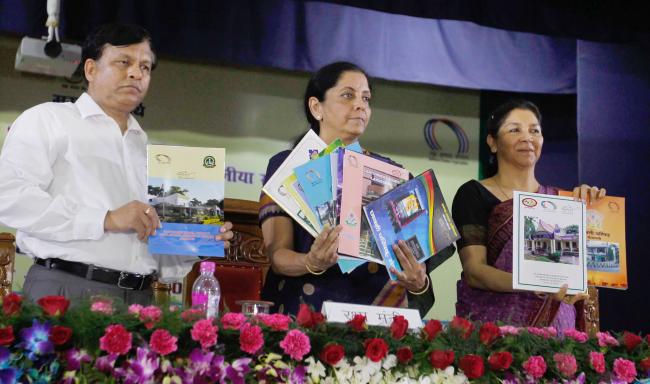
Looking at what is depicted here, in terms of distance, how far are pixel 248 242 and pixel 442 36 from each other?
112 inches

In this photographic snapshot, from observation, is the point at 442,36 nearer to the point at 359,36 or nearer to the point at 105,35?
the point at 359,36

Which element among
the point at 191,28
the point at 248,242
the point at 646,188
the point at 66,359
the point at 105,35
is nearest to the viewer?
the point at 66,359

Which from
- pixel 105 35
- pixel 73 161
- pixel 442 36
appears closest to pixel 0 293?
pixel 73 161

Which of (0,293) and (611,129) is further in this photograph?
(611,129)

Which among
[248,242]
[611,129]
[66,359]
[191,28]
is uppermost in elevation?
[191,28]

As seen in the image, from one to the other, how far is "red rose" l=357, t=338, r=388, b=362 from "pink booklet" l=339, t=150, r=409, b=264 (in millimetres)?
463

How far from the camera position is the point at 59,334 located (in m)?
1.59

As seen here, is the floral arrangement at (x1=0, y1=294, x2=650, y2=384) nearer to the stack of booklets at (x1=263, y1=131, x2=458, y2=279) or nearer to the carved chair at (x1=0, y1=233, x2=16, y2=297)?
the stack of booklets at (x1=263, y1=131, x2=458, y2=279)

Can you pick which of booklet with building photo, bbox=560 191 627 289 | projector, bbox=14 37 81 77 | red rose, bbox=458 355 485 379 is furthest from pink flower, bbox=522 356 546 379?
projector, bbox=14 37 81 77

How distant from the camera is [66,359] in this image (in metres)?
1.60

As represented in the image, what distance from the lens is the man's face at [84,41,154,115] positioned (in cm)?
249

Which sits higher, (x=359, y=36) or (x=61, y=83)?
(x=359, y=36)

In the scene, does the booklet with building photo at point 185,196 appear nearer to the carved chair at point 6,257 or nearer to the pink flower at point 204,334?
the pink flower at point 204,334

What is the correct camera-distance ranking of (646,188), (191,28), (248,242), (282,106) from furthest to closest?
(282,106) < (646,188) < (191,28) < (248,242)
